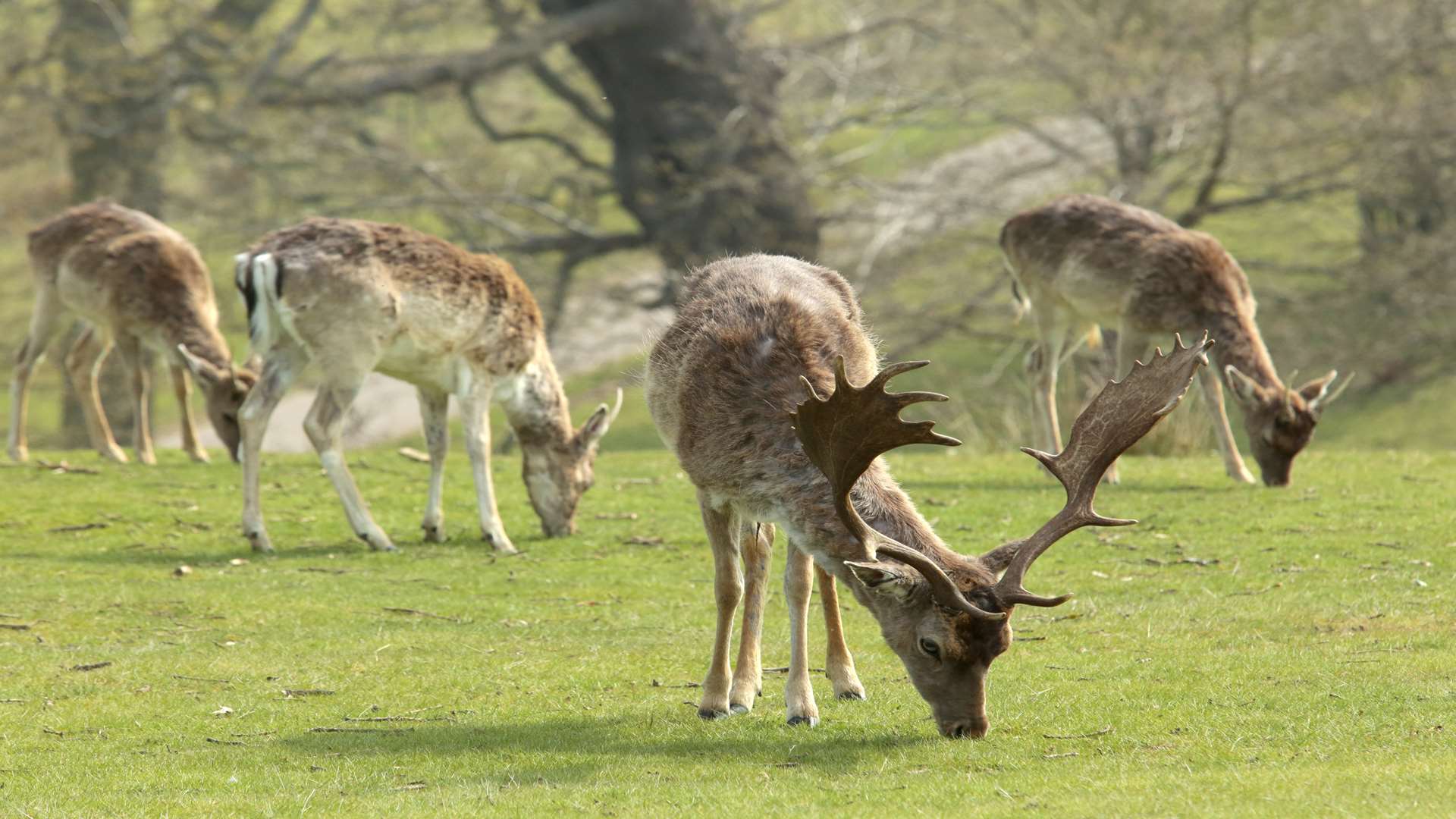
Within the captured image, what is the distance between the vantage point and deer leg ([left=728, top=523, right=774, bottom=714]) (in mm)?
7336

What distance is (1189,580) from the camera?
10234mm

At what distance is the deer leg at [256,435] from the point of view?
12.1 metres

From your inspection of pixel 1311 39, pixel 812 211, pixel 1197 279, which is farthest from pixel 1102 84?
pixel 1197 279

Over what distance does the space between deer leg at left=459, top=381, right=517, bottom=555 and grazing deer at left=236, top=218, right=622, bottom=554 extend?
1cm

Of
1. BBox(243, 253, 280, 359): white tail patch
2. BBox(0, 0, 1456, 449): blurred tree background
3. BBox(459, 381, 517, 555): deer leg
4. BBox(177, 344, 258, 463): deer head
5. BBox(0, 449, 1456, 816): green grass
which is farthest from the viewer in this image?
BBox(0, 0, 1456, 449): blurred tree background

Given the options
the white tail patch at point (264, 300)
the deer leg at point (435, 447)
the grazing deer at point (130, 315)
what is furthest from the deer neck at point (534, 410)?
the grazing deer at point (130, 315)

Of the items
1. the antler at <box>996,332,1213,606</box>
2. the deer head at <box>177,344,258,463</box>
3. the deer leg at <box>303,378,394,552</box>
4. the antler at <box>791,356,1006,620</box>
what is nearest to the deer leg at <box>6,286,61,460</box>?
the deer head at <box>177,344,258,463</box>

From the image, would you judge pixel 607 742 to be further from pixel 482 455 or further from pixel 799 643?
Result: pixel 482 455

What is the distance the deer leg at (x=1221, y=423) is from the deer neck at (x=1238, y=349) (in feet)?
0.54

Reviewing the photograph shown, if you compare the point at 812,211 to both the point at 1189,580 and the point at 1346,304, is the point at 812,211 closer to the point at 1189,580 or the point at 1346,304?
the point at 1346,304

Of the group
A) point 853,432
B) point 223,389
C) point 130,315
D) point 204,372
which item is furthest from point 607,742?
point 130,315

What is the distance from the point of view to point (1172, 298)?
13.7 m

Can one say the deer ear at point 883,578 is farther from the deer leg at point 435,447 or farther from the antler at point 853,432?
the deer leg at point 435,447

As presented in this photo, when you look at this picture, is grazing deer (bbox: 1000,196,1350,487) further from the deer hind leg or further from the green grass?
the green grass
